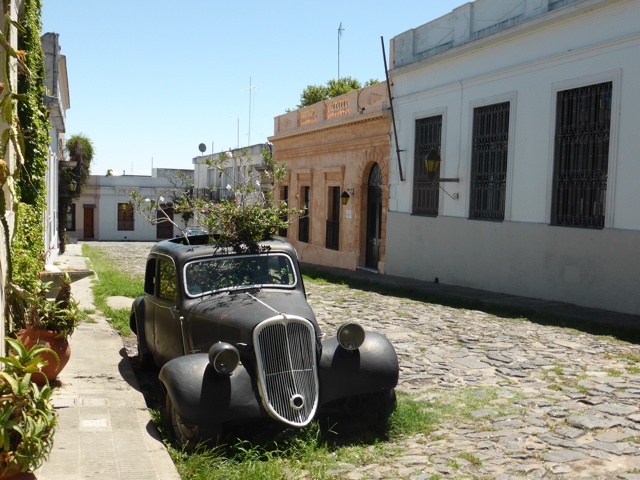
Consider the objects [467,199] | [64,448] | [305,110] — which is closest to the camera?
[64,448]

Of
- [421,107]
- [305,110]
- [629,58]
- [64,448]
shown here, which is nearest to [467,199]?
[421,107]

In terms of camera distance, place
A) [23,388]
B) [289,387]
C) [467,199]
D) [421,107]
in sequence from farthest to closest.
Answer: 1. [421,107]
2. [467,199]
3. [289,387]
4. [23,388]

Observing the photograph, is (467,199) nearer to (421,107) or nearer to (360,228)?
(421,107)

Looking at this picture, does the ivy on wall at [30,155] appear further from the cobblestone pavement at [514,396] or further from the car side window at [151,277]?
the cobblestone pavement at [514,396]

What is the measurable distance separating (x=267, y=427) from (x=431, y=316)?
22.4ft

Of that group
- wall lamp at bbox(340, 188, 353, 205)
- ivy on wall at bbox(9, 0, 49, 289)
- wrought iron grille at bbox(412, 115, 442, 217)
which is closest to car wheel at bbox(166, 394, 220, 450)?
ivy on wall at bbox(9, 0, 49, 289)

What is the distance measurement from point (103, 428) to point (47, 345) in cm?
127

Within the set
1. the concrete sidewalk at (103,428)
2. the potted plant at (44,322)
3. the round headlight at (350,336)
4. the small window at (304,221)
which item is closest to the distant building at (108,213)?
the small window at (304,221)

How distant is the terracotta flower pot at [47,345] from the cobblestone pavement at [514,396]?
3.03m

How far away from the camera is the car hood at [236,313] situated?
596 centimetres

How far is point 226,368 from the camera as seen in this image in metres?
5.45

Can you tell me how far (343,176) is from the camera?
915 inches

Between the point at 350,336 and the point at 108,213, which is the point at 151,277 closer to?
the point at 350,336

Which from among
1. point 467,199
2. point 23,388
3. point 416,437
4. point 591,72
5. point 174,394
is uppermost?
point 591,72
